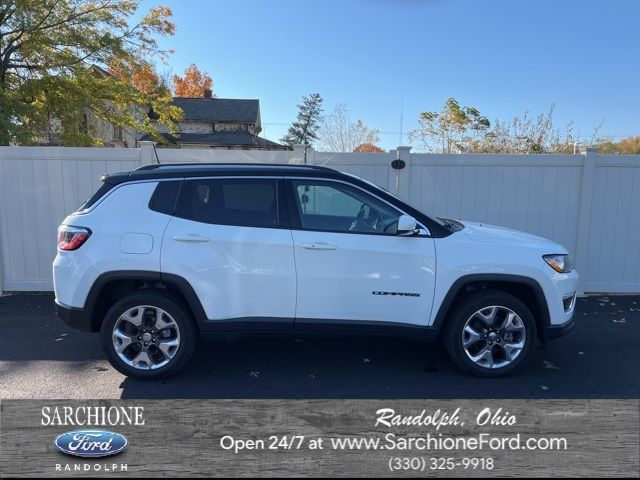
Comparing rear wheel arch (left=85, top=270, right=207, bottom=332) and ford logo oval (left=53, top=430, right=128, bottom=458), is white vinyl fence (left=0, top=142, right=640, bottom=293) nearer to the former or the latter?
rear wheel arch (left=85, top=270, right=207, bottom=332)

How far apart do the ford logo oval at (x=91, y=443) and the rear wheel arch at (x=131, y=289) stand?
63.0 inches

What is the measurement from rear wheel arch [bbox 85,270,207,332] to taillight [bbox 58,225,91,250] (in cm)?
35

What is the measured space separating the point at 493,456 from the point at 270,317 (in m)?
2.14

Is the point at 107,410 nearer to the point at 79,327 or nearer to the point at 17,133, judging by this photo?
the point at 79,327

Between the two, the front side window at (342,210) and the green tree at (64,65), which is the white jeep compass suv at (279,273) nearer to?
the front side window at (342,210)

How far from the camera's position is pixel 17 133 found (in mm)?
10625

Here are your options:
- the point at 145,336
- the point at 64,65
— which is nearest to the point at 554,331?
the point at 145,336

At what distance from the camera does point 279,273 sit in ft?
12.9

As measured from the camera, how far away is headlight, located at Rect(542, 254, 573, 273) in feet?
13.1

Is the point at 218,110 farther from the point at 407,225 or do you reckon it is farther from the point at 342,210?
the point at 407,225

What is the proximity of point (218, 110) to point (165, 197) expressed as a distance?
108 ft

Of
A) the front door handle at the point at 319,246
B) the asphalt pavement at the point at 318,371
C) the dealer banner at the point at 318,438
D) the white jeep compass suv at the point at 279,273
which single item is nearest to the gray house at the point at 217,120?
the asphalt pavement at the point at 318,371

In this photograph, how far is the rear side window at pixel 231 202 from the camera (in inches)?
158

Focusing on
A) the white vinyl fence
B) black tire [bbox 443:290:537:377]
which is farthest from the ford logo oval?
the white vinyl fence
